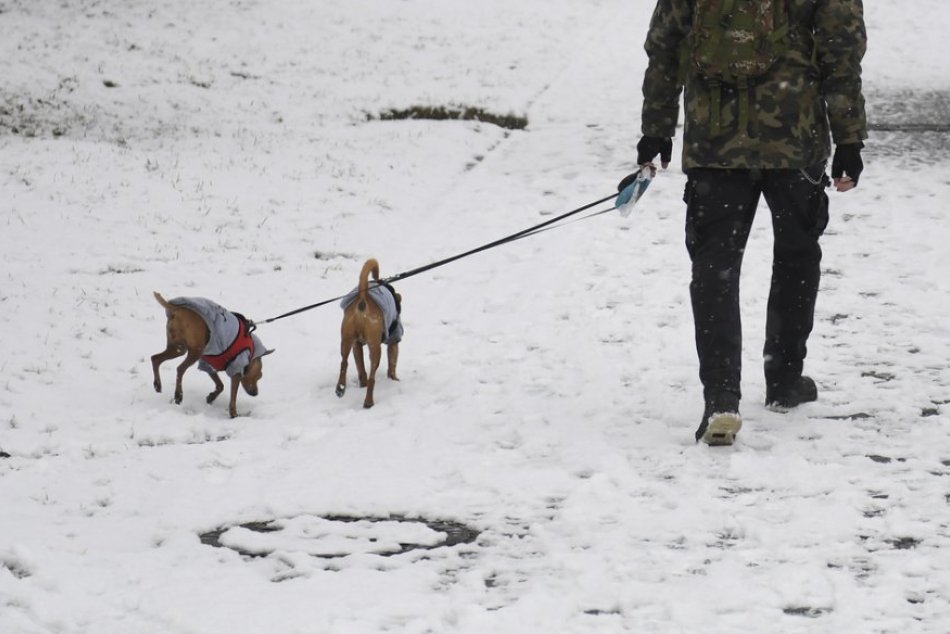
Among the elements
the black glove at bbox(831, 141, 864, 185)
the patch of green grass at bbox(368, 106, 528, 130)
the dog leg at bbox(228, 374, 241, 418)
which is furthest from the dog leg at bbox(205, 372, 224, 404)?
the patch of green grass at bbox(368, 106, 528, 130)

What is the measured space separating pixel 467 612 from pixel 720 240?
7.82 ft

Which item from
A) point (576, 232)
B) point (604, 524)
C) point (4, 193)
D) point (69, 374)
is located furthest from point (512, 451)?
point (4, 193)

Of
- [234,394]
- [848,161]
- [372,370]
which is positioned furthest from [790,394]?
[234,394]

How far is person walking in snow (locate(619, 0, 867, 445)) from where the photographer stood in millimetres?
5105

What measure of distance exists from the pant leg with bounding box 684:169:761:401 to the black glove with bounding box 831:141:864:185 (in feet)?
1.24

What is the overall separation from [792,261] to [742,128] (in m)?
0.79

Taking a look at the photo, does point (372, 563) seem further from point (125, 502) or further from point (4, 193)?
point (4, 193)

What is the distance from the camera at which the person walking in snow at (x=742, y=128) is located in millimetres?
5105

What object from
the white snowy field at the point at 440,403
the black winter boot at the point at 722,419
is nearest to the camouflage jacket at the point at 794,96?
the black winter boot at the point at 722,419

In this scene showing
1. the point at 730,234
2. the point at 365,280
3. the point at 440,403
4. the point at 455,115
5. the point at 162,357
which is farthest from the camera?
the point at 455,115

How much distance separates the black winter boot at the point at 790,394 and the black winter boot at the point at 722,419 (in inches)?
23.2

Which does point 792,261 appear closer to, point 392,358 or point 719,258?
point 719,258

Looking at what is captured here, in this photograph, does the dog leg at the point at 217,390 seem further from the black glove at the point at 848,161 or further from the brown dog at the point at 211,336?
the black glove at the point at 848,161

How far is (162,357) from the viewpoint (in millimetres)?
6801
